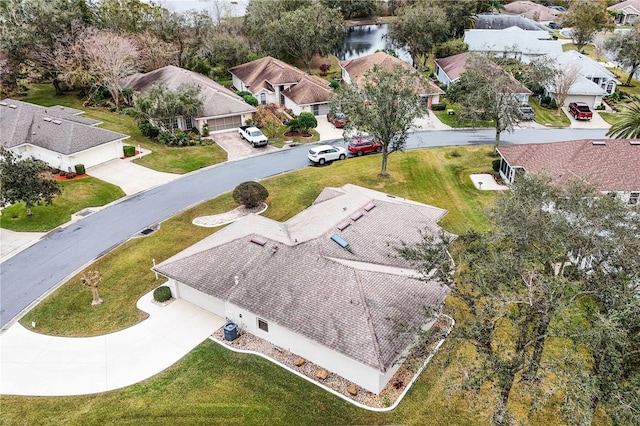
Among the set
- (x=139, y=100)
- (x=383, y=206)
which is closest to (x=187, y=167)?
(x=139, y=100)

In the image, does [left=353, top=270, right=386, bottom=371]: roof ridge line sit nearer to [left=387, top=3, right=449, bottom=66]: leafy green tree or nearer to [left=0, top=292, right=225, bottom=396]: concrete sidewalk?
[left=0, top=292, right=225, bottom=396]: concrete sidewalk

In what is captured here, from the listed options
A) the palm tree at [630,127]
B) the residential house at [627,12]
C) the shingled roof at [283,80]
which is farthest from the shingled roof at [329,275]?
the residential house at [627,12]

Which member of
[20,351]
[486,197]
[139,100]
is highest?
[139,100]

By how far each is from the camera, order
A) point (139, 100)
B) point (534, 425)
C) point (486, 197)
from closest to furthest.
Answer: point (534, 425) < point (486, 197) < point (139, 100)

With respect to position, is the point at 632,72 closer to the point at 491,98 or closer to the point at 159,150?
the point at 491,98

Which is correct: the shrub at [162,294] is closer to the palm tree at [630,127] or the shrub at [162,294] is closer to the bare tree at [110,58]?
the bare tree at [110,58]

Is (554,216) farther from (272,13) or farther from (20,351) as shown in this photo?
(272,13)
